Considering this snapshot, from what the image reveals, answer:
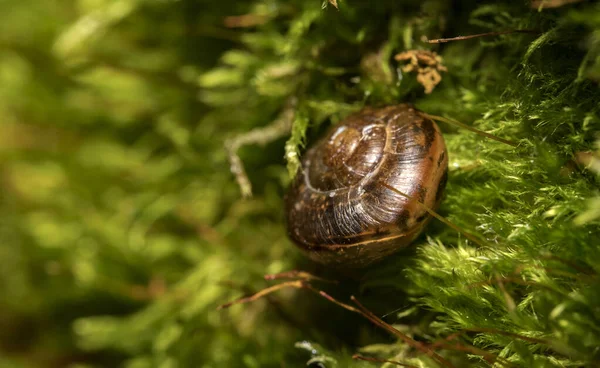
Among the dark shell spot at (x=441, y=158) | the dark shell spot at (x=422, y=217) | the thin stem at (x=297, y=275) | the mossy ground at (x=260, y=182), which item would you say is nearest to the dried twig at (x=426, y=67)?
the mossy ground at (x=260, y=182)

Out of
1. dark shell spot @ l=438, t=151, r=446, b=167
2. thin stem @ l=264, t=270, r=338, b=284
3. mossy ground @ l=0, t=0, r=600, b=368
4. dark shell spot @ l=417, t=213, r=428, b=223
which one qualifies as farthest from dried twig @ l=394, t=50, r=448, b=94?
thin stem @ l=264, t=270, r=338, b=284

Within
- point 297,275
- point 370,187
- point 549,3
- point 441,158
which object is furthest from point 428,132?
point 297,275

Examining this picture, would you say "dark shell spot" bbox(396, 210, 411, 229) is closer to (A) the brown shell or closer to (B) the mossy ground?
(A) the brown shell

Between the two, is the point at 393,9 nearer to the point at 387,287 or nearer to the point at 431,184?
the point at 431,184

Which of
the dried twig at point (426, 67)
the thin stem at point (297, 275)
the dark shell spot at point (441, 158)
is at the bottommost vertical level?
the thin stem at point (297, 275)

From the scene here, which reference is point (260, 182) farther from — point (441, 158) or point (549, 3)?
point (549, 3)

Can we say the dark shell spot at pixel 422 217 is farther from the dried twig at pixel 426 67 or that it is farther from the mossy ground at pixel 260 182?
the dried twig at pixel 426 67
